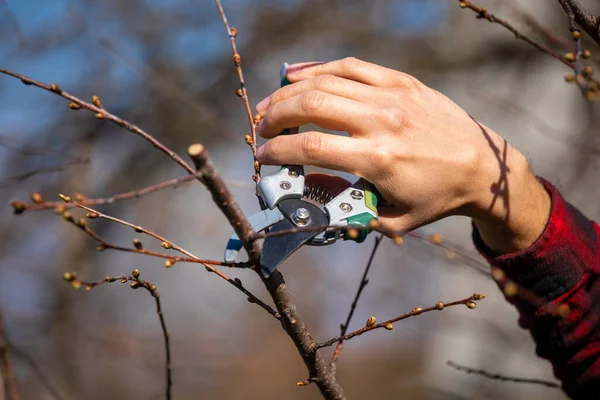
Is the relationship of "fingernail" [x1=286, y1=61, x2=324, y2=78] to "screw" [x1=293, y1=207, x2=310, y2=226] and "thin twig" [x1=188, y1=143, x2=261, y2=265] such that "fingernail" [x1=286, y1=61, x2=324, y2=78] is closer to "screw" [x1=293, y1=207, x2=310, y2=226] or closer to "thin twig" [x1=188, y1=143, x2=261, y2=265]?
"screw" [x1=293, y1=207, x2=310, y2=226]

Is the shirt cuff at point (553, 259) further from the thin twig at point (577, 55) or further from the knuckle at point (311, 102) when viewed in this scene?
the knuckle at point (311, 102)

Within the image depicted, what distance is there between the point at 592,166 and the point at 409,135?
300cm

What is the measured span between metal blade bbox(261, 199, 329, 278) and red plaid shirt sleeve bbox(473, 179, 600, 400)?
0.57 metres

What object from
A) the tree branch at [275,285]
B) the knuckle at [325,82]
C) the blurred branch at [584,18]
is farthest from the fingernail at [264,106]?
the blurred branch at [584,18]

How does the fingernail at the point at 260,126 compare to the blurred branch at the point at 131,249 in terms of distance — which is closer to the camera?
the blurred branch at the point at 131,249

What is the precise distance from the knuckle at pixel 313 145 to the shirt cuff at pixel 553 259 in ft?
2.01

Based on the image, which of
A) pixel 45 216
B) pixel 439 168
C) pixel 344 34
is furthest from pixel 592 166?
pixel 45 216

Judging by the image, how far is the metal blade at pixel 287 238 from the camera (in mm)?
876

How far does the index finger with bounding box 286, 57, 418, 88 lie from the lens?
1.14 meters

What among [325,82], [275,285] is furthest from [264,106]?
[275,285]

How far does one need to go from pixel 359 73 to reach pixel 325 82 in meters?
0.10

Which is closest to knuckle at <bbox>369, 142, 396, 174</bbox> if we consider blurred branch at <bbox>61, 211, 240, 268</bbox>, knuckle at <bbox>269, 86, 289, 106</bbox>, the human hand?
the human hand

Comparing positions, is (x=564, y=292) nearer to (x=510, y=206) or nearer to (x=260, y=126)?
(x=510, y=206)

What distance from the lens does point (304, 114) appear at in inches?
40.5
